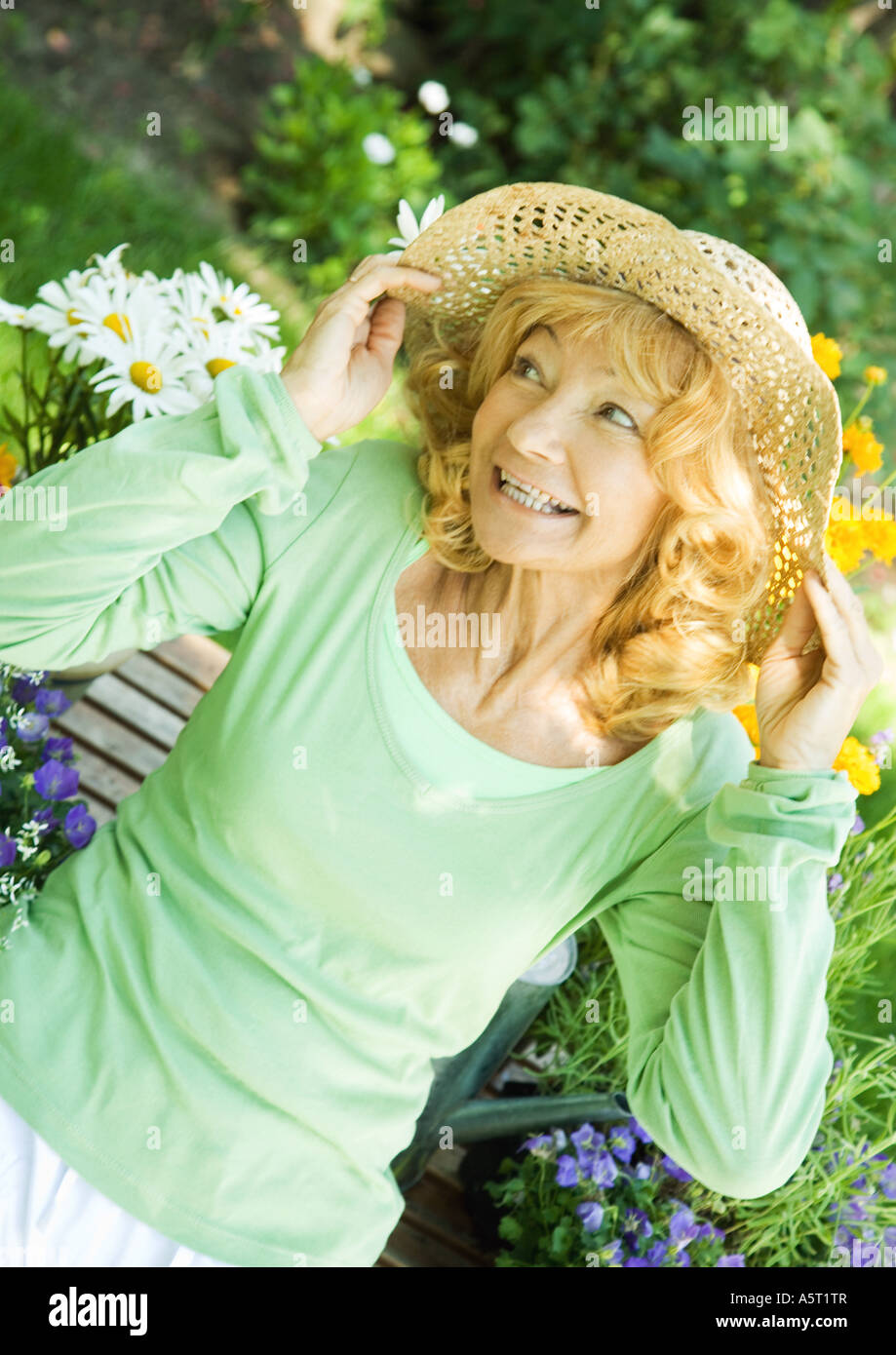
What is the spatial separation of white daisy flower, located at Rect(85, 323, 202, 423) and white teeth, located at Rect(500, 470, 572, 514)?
1.67 feet

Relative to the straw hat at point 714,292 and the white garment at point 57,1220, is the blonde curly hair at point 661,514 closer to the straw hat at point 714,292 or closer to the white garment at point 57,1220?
the straw hat at point 714,292

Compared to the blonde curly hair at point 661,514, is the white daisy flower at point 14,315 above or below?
above

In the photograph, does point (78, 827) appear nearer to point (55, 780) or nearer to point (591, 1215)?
point (55, 780)

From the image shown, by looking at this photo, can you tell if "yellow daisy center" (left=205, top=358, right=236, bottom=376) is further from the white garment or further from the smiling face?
the white garment

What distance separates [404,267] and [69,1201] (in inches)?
45.0

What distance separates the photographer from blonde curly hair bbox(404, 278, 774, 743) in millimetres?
1445

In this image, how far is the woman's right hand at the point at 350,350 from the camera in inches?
58.0

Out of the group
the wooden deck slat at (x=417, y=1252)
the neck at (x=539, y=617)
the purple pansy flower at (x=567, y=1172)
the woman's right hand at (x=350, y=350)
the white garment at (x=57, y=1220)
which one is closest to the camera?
the white garment at (x=57, y=1220)

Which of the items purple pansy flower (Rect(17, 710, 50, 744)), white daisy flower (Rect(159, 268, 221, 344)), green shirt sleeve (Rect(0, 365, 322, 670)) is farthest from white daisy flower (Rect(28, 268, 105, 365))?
purple pansy flower (Rect(17, 710, 50, 744))

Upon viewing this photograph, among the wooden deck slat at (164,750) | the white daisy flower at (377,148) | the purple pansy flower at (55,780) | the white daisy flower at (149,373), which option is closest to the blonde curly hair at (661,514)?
the white daisy flower at (149,373)

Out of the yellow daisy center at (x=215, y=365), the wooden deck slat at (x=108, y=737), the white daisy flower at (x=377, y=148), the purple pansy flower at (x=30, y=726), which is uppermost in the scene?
the white daisy flower at (x=377, y=148)

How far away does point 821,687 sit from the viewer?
56.7 inches
